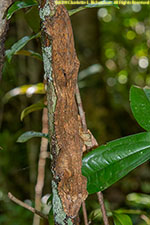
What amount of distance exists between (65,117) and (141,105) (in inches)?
6.9

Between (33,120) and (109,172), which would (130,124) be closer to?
(33,120)

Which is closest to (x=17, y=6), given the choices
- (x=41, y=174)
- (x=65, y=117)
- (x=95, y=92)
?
(x=65, y=117)

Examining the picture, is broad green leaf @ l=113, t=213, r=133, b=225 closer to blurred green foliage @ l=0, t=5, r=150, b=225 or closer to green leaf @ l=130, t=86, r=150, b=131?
green leaf @ l=130, t=86, r=150, b=131

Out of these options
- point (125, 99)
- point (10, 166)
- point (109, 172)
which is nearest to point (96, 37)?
point (125, 99)

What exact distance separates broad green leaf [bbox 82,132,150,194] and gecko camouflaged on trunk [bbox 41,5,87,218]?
0.03 metres

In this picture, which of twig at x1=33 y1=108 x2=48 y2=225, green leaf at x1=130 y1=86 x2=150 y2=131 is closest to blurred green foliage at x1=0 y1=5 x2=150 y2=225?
twig at x1=33 y1=108 x2=48 y2=225

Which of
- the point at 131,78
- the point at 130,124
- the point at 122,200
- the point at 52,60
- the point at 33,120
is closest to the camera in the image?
the point at 52,60

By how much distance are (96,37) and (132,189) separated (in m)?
1.08

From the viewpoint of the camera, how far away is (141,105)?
587 mm

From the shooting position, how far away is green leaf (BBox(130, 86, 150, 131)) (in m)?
0.57

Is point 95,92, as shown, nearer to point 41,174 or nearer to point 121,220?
point 41,174

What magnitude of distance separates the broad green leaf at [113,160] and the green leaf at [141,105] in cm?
3

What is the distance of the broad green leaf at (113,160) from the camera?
1.77 feet

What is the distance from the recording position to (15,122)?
1.86 m
